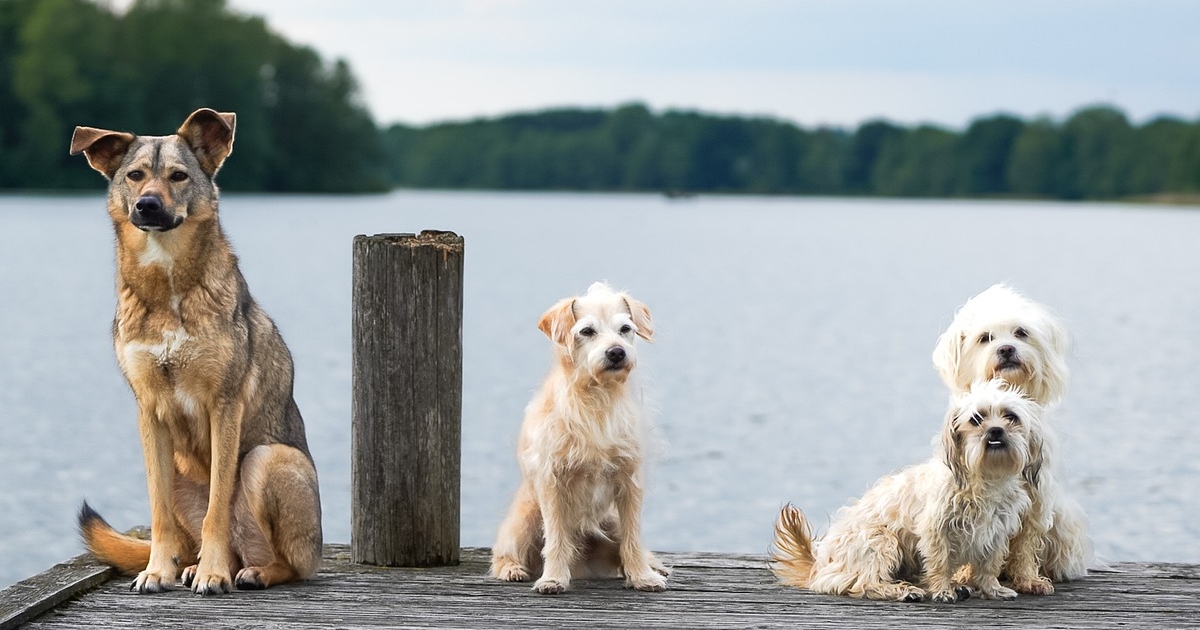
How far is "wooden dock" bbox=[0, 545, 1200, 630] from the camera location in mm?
4574

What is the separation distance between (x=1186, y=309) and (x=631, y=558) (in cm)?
2811

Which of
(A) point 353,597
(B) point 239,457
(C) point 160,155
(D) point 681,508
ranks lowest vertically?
(D) point 681,508

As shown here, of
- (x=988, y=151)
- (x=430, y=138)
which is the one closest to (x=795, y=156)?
(x=988, y=151)

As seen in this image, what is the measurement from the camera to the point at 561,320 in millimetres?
4938

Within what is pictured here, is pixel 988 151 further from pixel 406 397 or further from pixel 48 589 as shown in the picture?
pixel 48 589

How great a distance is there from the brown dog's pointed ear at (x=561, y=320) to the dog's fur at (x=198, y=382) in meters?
1.04

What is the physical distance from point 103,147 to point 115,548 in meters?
1.52

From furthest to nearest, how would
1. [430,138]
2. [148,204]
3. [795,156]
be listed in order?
[430,138] → [795,156] → [148,204]

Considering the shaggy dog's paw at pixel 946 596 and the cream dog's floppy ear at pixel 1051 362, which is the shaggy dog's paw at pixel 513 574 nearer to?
the shaggy dog's paw at pixel 946 596

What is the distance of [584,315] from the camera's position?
193 inches

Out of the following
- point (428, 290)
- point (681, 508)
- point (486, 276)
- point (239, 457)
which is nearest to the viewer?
point (239, 457)

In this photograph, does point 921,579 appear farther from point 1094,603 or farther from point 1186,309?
point 1186,309

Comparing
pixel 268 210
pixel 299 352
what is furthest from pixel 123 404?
pixel 268 210

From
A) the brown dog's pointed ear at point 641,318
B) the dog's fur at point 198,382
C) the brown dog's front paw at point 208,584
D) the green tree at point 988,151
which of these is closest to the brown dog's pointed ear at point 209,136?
the dog's fur at point 198,382
